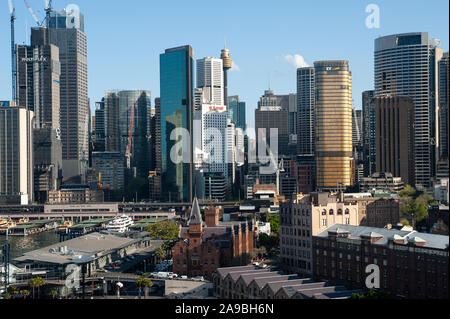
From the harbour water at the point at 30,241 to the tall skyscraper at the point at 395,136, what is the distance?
4615 centimetres

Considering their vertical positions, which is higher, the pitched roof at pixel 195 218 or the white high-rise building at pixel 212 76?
the white high-rise building at pixel 212 76

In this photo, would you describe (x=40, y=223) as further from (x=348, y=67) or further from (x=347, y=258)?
(x=347, y=258)

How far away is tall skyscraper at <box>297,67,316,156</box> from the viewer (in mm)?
127250

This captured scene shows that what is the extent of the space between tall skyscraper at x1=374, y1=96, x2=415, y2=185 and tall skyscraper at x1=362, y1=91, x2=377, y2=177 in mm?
3417

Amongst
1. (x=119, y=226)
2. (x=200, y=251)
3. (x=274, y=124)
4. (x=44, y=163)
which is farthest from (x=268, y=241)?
(x=274, y=124)

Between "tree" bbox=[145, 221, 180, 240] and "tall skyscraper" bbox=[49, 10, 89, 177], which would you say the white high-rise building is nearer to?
"tall skyscraper" bbox=[49, 10, 89, 177]

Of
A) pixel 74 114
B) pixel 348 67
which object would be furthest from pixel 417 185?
pixel 74 114

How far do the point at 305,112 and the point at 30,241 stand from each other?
72167 mm

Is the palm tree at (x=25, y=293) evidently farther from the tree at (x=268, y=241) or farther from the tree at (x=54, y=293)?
the tree at (x=268, y=241)

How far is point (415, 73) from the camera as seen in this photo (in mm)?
101312

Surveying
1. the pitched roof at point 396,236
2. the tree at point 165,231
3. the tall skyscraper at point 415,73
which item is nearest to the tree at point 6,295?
the pitched roof at point 396,236

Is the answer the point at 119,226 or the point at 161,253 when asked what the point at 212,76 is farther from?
the point at 161,253

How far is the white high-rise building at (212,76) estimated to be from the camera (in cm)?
16362

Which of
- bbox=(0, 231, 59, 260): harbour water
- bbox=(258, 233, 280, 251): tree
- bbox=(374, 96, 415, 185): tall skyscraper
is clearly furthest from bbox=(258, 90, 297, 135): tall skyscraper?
bbox=(258, 233, 280, 251): tree
